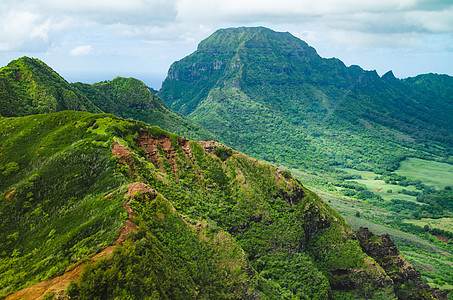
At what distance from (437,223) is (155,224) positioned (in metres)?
193

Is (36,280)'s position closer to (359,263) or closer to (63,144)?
(63,144)

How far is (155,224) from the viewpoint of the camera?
4716 centimetres

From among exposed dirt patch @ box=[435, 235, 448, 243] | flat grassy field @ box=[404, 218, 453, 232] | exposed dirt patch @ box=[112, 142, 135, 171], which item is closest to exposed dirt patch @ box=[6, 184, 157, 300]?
exposed dirt patch @ box=[112, 142, 135, 171]

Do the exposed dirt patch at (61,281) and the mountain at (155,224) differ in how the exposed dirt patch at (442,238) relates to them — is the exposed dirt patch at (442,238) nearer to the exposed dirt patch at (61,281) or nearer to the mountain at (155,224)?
the mountain at (155,224)

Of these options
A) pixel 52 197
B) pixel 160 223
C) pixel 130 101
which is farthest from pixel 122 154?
pixel 130 101

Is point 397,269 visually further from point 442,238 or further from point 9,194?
point 442,238

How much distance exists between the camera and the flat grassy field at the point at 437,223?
17161 centimetres

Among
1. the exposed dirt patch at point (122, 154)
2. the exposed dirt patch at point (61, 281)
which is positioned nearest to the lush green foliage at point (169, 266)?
the exposed dirt patch at point (61, 281)

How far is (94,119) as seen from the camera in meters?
69.3

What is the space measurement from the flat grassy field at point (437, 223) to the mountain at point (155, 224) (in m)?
113

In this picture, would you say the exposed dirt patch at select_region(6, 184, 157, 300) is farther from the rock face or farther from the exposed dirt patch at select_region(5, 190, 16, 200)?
the rock face

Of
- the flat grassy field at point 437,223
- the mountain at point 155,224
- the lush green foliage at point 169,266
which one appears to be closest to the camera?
the lush green foliage at point 169,266

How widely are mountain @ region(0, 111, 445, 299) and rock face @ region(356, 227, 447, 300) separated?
0.60 m

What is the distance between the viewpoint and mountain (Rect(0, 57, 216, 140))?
358ft
